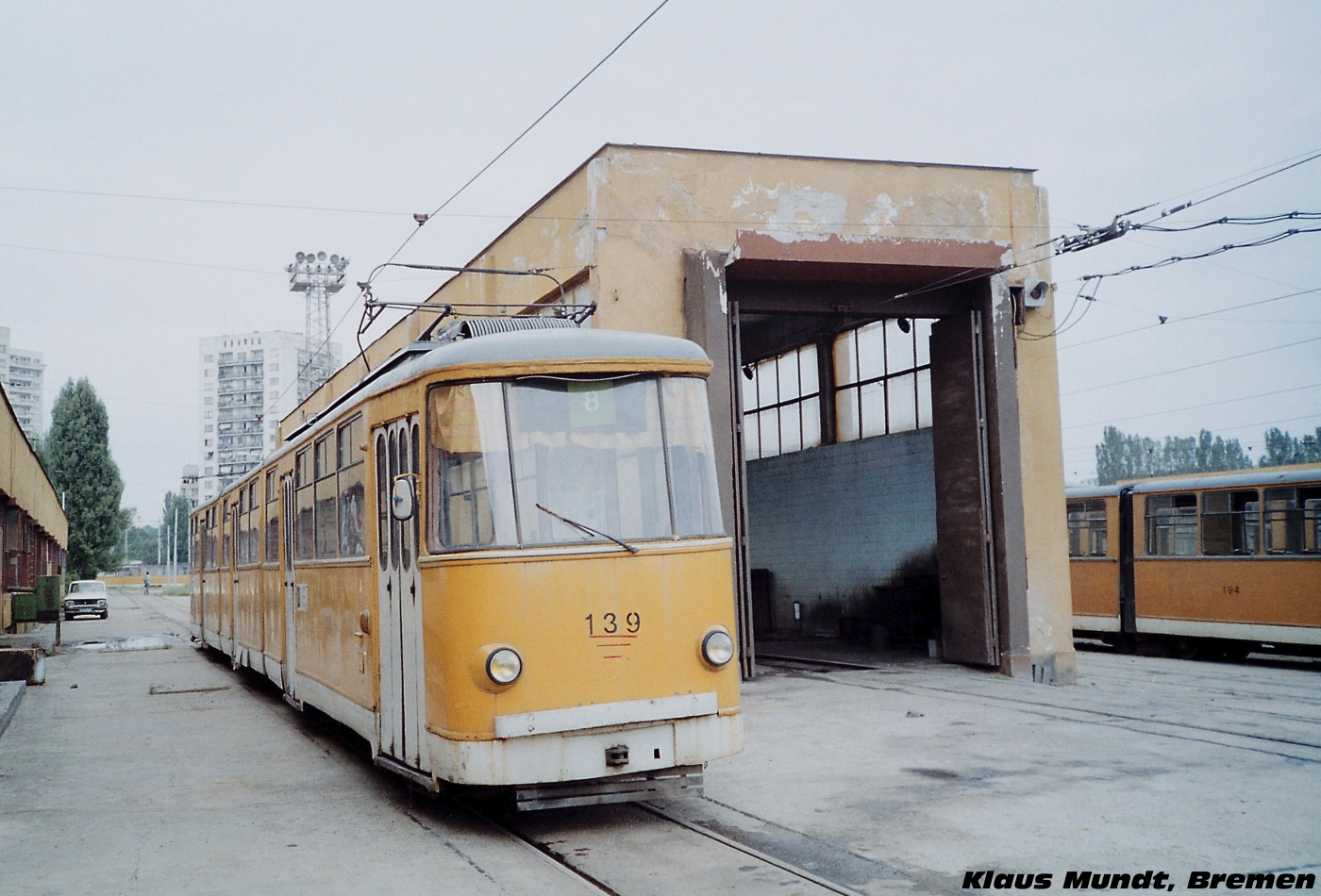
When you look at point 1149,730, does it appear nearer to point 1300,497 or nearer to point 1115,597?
point 1300,497

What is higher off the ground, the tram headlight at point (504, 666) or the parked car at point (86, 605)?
the tram headlight at point (504, 666)

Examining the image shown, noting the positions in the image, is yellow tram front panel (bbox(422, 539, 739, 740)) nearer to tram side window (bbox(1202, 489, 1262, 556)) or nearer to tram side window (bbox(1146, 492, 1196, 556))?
tram side window (bbox(1202, 489, 1262, 556))

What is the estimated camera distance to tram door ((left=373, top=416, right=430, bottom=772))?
289 inches

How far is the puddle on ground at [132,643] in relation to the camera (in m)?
25.1

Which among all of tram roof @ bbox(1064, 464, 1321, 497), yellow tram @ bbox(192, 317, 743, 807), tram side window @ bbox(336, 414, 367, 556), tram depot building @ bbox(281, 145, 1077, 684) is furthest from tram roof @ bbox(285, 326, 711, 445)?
tram roof @ bbox(1064, 464, 1321, 497)

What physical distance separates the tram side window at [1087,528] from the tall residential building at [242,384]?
4111 inches

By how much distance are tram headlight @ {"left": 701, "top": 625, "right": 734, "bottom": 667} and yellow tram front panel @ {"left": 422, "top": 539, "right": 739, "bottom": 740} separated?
46 millimetres

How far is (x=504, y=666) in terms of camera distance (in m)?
6.62

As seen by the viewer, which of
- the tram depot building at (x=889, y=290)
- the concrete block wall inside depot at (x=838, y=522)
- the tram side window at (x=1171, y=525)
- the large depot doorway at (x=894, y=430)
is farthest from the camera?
the concrete block wall inside depot at (x=838, y=522)

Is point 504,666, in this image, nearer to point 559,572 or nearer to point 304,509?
point 559,572

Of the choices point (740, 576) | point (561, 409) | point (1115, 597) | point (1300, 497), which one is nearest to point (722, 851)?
point (561, 409)

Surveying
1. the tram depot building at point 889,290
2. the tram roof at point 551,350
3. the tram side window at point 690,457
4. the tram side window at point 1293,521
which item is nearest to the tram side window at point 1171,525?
the tram side window at point 1293,521

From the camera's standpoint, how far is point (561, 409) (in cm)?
704

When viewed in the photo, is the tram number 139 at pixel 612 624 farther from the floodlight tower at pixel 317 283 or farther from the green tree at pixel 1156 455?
the green tree at pixel 1156 455
